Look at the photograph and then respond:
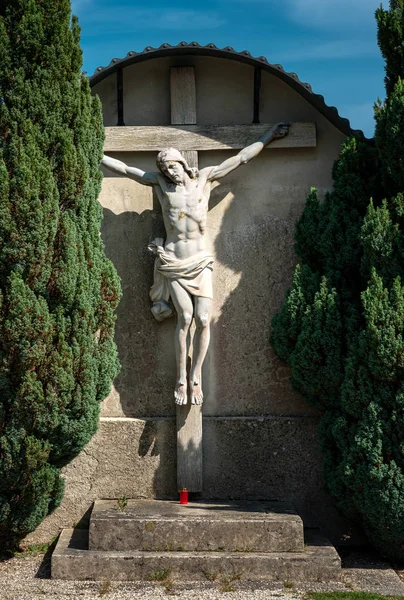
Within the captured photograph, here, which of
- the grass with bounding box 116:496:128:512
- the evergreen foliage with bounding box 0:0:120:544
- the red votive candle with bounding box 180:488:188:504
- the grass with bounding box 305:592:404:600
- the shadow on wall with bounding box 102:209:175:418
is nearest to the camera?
the grass with bounding box 305:592:404:600

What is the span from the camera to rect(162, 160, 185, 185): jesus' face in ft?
20.8

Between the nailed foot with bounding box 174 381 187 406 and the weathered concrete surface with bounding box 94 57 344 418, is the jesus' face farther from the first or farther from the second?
the nailed foot with bounding box 174 381 187 406

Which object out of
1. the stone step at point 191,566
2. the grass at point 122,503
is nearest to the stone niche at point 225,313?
the grass at point 122,503

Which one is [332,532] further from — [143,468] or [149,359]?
[149,359]

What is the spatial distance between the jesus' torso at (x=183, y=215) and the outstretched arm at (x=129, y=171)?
2.8 inches

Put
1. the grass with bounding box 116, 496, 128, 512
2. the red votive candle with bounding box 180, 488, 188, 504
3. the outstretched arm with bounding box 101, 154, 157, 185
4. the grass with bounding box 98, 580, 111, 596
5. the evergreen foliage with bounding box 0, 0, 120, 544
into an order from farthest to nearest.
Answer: the outstretched arm with bounding box 101, 154, 157, 185
the red votive candle with bounding box 180, 488, 188, 504
the grass with bounding box 116, 496, 128, 512
the evergreen foliage with bounding box 0, 0, 120, 544
the grass with bounding box 98, 580, 111, 596

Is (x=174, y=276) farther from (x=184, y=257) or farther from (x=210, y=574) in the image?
(x=210, y=574)

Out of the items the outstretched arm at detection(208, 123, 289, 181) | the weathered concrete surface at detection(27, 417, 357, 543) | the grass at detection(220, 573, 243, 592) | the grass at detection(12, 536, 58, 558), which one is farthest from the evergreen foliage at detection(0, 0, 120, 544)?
the grass at detection(220, 573, 243, 592)

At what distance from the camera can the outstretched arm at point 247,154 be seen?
6500 millimetres

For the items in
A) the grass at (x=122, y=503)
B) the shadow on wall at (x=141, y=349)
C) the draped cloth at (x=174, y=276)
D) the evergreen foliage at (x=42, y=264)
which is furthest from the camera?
the shadow on wall at (x=141, y=349)

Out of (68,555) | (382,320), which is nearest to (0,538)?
(68,555)

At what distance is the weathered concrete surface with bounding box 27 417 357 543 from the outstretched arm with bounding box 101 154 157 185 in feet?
6.13

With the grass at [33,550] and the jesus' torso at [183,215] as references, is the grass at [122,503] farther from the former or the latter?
the jesus' torso at [183,215]

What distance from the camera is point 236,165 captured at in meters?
6.50
